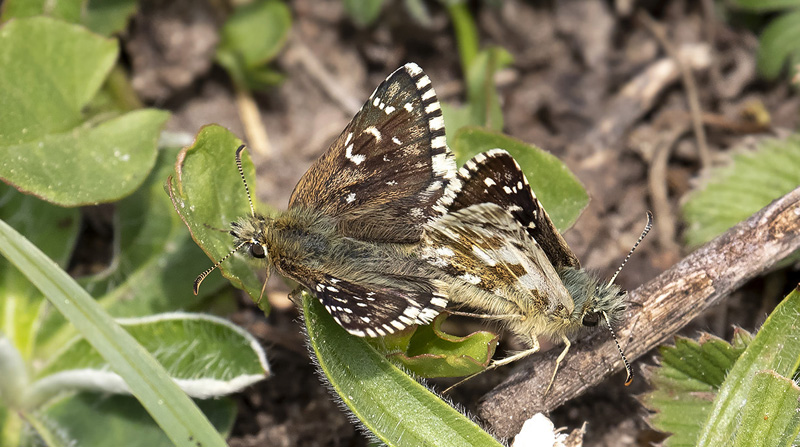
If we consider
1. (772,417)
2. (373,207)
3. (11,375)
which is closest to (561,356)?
(772,417)

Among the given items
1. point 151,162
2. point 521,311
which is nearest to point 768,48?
point 521,311

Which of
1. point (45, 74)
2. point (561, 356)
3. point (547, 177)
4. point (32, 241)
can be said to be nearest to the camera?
point (561, 356)

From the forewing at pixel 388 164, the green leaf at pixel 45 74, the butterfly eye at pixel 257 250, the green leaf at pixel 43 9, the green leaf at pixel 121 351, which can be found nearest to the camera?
the green leaf at pixel 121 351

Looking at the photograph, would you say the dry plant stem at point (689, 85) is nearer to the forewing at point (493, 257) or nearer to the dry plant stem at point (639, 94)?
the dry plant stem at point (639, 94)

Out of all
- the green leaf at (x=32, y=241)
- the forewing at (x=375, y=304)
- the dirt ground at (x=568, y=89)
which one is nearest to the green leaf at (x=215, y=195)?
the forewing at (x=375, y=304)

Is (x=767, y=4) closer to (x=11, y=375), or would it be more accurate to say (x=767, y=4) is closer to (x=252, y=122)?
(x=252, y=122)

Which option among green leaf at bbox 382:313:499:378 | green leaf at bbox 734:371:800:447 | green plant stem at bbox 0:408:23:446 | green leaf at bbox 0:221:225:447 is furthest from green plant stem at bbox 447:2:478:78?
green plant stem at bbox 0:408:23:446

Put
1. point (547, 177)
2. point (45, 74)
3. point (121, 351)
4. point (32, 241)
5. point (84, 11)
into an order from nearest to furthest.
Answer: point (121, 351) → point (547, 177) → point (45, 74) → point (32, 241) → point (84, 11)
